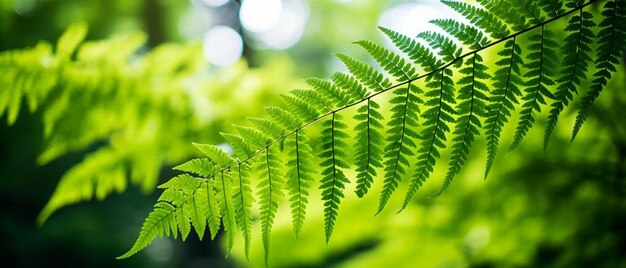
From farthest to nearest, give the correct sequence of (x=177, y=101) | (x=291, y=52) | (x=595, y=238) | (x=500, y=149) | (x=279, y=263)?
(x=291, y=52) → (x=279, y=263) → (x=177, y=101) → (x=500, y=149) → (x=595, y=238)

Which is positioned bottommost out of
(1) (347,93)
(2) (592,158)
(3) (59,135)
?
(1) (347,93)

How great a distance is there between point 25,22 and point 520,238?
695cm

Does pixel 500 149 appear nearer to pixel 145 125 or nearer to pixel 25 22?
pixel 145 125

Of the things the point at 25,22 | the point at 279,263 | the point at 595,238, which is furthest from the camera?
the point at 25,22

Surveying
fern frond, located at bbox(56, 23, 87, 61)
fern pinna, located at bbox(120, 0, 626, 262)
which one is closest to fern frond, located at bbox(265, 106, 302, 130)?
fern pinna, located at bbox(120, 0, 626, 262)

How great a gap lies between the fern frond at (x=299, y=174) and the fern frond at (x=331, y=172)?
0.04 m

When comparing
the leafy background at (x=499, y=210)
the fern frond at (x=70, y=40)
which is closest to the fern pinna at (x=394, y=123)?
the leafy background at (x=499, y=210)

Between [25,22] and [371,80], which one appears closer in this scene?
[371,80]

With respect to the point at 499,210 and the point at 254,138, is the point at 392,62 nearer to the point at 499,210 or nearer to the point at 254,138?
the point at 254,138

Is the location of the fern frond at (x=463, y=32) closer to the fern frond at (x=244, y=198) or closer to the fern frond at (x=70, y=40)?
the fern frond at (x=244, y=198)

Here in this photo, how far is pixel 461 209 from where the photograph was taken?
195 cm

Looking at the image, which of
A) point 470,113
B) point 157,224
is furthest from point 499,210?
point 157,224

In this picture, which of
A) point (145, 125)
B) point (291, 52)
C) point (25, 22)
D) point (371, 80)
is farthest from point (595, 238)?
point (291, 52)

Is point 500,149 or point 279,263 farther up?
point 500,149
